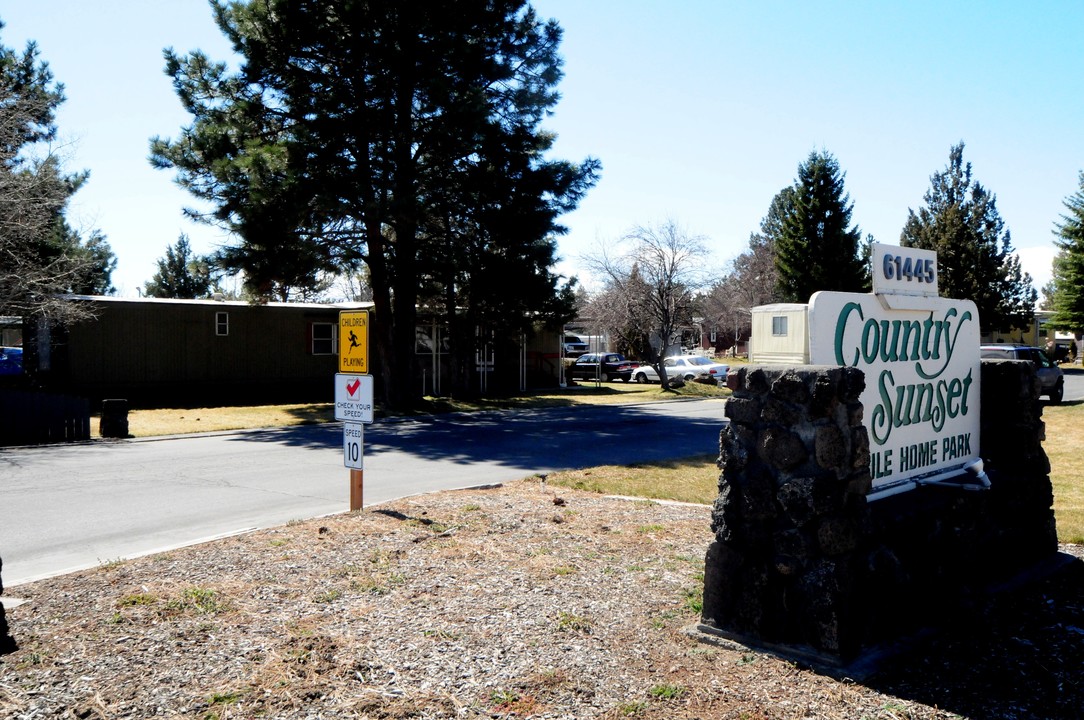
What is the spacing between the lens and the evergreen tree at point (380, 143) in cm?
2288

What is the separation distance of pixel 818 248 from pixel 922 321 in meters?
41.3

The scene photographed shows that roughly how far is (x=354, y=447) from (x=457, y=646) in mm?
4736

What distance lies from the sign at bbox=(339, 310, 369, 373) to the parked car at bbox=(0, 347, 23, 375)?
27260 millimetres

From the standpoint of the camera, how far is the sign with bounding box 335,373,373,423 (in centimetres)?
916

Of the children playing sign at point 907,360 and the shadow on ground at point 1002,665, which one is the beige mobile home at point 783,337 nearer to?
the children playing sign at point 907,360

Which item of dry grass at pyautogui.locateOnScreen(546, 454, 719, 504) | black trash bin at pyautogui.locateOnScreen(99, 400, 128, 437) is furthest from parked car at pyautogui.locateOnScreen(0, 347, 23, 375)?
dry grass at pyautogui.locateOnScreen(546, 454, 719, 504)

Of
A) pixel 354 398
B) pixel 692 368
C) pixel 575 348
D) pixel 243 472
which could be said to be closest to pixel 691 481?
pixel 354 398

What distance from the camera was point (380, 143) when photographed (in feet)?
80.1

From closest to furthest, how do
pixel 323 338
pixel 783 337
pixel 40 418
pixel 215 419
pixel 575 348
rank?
pixel 783 337 → pixel 40 418 → pixel 215 419 → pixel 323 338 → pixel 575 348

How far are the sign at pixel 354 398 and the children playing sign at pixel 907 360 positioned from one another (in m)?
5.20

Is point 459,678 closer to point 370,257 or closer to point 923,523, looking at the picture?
point 923,523

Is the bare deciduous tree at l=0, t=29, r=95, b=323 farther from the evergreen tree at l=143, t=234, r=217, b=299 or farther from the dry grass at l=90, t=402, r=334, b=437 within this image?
the evergreen tree at l=143, t=234, r=217, b=299

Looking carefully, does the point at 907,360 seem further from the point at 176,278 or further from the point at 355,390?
the point at 176,278

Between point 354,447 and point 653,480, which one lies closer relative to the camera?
point 354,447
